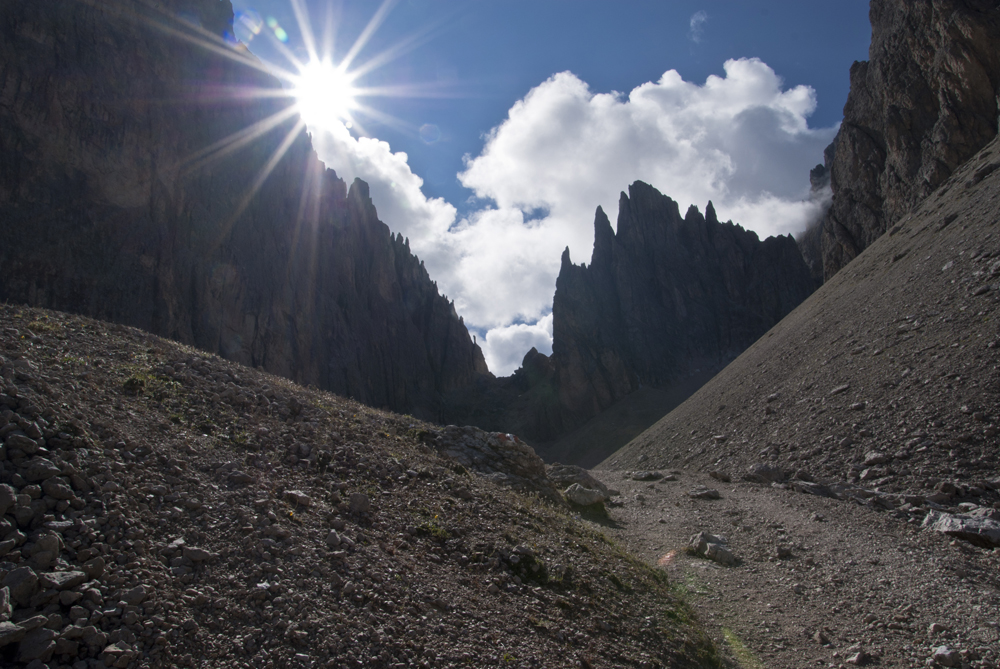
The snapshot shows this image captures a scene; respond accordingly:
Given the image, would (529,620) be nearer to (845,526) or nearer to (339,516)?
(339,516)

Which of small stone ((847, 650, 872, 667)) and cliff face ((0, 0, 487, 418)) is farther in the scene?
cliff face ((0, 0, 487, 418))

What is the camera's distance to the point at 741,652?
929cm

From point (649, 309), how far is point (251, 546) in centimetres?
11380

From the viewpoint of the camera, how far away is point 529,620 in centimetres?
784

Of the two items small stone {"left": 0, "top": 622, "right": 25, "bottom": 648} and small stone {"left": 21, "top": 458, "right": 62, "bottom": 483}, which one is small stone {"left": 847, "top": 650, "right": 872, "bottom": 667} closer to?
small stone {"left": 0, "top": 622, "right": 25, "bottom": 648}

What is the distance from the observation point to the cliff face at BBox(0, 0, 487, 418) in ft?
174

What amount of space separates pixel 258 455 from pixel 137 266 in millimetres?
59655

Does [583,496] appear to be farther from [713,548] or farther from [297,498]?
[297,498]

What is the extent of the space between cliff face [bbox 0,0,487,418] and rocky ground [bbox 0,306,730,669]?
172ft

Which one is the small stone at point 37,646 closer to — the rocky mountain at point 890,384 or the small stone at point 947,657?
the small stone at point 947,657

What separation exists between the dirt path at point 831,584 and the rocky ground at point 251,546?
176cm

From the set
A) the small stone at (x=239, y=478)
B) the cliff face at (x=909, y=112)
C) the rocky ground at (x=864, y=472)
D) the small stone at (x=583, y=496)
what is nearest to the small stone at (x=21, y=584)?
the small stone at (x=239, y=478)

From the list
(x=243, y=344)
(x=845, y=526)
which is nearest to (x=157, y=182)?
(x=243, y=344)

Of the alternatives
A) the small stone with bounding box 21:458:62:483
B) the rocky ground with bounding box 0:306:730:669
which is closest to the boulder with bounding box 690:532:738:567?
the rocky ground with bounding box 0:306:730:669
